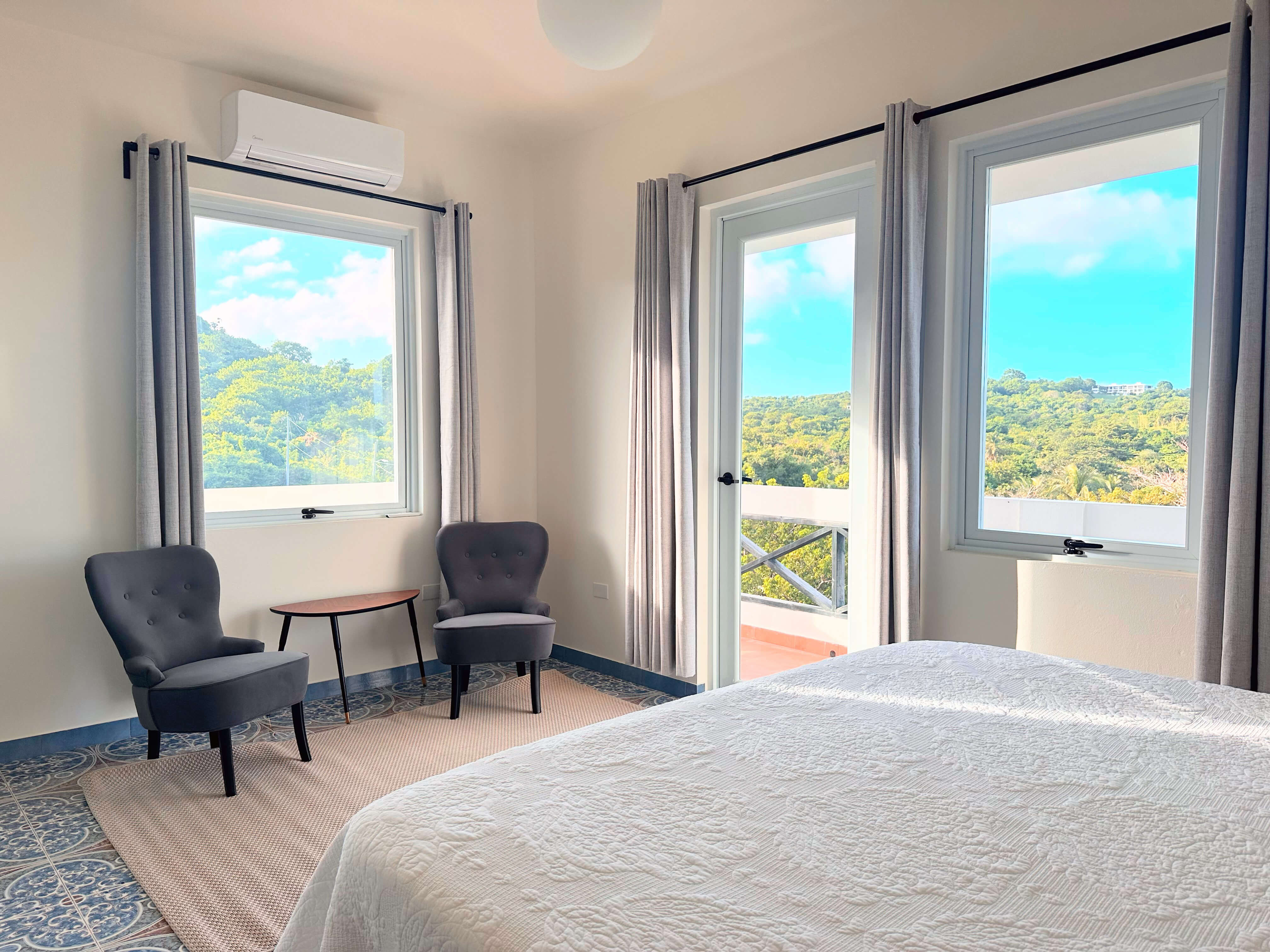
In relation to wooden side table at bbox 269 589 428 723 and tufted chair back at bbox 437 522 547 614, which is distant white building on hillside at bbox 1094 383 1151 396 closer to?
tufted chair back at bbox 437 522 547 614

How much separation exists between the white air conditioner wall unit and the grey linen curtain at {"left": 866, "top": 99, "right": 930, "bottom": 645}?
2388 millimetres

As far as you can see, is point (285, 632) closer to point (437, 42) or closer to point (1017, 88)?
point (437, 42)

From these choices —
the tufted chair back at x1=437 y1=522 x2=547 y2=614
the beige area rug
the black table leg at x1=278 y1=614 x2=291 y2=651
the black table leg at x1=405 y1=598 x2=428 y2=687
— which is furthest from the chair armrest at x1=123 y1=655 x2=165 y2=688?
the tufted chair back at x1=437 y1=522 x2=547 y2=614

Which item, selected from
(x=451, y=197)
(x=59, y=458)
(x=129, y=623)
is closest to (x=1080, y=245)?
(x=451, y=197)

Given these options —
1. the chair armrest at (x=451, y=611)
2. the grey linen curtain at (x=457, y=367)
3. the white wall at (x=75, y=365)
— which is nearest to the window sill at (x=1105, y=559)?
the chair armrest at (x=451, y=611)

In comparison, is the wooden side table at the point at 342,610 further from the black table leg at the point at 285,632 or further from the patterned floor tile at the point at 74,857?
the patterned floor tile at the point at 74,857

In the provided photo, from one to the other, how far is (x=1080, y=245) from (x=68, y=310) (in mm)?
3901

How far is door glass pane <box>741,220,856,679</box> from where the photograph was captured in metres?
3.56

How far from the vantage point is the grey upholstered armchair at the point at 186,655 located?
289 centimetres

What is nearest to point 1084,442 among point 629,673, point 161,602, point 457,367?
point 629,673

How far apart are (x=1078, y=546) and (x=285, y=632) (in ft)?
10.9

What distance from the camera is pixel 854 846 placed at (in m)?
1.12

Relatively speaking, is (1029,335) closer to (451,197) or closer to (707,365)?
(707,365)

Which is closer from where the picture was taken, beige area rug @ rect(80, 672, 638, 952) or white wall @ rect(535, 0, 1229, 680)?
beige area rug @ rect(80, 672, 638, 952)
